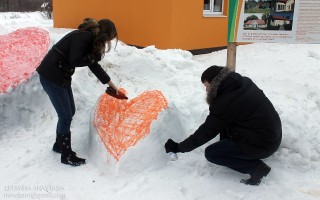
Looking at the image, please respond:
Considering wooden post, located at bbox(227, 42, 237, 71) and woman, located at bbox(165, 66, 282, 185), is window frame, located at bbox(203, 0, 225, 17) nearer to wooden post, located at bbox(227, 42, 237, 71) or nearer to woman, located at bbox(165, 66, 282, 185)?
wooden post, located at bbox(227, 42, 237, 71)

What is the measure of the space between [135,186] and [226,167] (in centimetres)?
105

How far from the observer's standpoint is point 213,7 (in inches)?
361

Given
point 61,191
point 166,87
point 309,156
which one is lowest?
point 61,191

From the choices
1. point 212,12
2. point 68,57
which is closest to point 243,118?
point 68,57

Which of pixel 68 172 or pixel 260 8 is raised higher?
pixel 260 8

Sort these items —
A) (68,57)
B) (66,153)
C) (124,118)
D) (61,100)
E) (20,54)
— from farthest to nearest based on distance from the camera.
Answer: (20,54)
(124,118)
(66,153)
(61,100)
(68,57)

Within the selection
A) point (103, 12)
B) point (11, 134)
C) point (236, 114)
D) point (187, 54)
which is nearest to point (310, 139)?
point (236, 114)

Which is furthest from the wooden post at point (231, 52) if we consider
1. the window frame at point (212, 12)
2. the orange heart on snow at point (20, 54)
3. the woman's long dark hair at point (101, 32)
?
the window frame at point (212, 12)

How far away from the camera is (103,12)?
9438 millimetres

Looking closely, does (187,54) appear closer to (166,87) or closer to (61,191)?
(166,87)

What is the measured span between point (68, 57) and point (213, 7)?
20.9 feet

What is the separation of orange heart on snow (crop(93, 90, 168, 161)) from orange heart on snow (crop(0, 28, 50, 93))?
1.60 metres

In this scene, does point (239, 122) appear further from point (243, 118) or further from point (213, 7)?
point (213, 7)

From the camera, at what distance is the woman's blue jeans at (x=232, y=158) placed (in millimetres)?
3431
